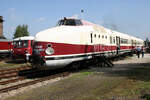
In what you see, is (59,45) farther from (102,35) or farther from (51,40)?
(102,35)

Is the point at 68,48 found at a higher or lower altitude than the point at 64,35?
lower

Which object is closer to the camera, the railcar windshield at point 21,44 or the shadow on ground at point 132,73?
the shadow on ground at point 132,73

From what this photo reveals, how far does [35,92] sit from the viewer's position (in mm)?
7090

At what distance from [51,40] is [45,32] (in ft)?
2.06

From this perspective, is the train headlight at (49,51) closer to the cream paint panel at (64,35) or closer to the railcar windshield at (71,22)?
the cream paint panel at (64,35)

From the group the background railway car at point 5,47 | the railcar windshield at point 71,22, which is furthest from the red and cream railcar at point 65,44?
the background railway car at point 5,47

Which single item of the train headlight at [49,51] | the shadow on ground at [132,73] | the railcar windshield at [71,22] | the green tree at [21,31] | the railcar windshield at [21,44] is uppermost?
the green tree at [21,31]

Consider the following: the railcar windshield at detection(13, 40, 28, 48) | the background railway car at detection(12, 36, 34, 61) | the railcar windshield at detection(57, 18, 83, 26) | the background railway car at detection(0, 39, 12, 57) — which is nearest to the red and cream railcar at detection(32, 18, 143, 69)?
the railcar windshield at detection(57, 18, 83, 26)

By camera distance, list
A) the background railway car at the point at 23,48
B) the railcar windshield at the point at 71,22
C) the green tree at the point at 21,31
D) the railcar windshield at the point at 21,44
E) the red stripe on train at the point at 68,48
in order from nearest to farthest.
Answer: the red stripe on train at the point at 68,48 → the railcar windshield at the point at 71,22 → the background railway car at the point at 23,48 → the railcar windshield at the point at 21,44 → the green tree at the point at 21,31

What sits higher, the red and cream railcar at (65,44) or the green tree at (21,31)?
the green tree at (21,31)

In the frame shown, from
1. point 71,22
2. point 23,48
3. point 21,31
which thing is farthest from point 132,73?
point 21,31

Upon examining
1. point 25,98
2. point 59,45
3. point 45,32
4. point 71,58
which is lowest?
point 25,98

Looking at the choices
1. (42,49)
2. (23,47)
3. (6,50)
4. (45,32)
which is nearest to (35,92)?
(42,49)

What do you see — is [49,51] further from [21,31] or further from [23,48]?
[21,31]
